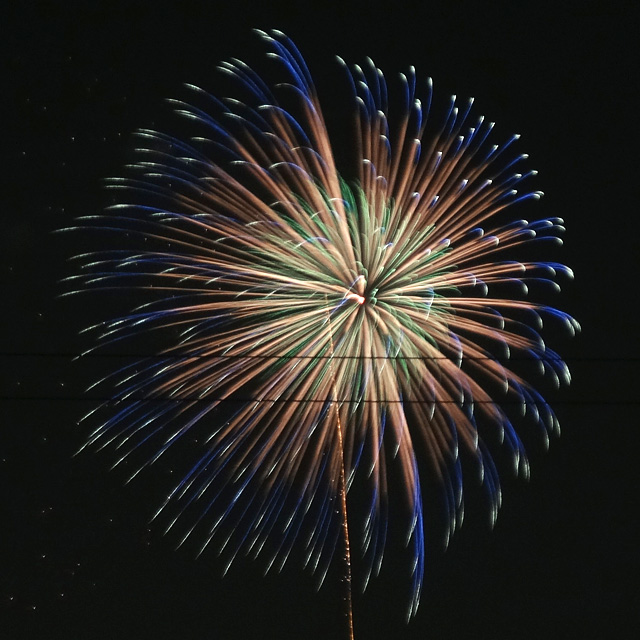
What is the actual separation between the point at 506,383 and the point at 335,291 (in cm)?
246

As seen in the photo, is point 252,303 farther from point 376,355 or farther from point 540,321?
point 540,321

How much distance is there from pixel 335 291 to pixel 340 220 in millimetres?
855

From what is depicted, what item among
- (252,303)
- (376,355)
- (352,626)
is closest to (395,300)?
(376,355)

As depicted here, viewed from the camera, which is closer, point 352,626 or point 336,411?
point 336,411

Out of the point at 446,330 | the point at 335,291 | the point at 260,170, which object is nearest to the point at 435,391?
the point at 446,330

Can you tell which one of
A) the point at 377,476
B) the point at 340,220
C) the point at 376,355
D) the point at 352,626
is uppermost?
the point at 340,220

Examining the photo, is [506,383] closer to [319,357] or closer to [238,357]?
[319,357]

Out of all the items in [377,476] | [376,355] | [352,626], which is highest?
[376,355]

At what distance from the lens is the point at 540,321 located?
15586 mm

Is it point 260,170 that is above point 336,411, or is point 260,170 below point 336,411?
above

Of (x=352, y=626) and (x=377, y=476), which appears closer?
(x=377, y=476)

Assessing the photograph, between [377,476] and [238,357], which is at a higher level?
[238,357]

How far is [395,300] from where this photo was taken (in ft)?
50.2

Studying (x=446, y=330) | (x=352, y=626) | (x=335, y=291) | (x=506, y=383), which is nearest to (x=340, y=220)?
(x=335, y=291)
